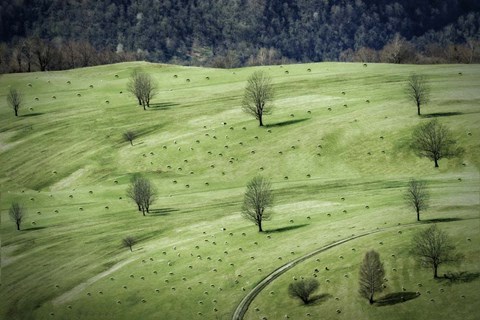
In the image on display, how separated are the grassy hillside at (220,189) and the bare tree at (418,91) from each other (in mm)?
1878

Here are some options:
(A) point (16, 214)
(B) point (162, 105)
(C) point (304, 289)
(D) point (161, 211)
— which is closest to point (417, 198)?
(C) point (304, 289)

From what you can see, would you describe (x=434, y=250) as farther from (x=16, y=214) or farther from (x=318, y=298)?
(x=16, y=214)

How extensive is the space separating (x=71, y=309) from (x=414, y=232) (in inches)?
1615

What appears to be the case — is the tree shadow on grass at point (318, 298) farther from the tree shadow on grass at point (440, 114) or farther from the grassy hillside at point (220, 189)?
the tree shadow on grass at point (440, 114)

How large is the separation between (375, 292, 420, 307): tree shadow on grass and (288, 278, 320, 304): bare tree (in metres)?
7.45

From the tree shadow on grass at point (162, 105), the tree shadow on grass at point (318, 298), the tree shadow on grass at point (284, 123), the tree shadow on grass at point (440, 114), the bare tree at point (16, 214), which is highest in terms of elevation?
the tree shadow on grass at point (162, 105)

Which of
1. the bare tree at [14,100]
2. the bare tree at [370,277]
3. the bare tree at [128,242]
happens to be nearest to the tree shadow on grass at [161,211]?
→ the bare tree at [128,242]

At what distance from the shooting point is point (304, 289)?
80.4 metres

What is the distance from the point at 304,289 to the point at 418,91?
74460 mm

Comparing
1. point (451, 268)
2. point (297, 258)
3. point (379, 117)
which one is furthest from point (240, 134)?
point (451, 268)

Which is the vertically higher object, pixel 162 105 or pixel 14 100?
pixel 14 100

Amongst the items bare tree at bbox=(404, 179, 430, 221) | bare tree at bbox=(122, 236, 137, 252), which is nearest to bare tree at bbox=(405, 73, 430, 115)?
bare tree at bbox=(404, 179, 430, 221)

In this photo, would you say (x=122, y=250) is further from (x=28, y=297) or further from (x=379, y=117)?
(x=379, y=117)

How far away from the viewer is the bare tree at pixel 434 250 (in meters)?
79.5
